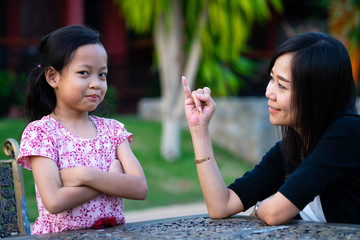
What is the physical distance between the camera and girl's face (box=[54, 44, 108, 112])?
188 cm

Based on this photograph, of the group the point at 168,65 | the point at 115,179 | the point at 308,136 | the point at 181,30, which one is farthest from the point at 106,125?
the point at 181,30

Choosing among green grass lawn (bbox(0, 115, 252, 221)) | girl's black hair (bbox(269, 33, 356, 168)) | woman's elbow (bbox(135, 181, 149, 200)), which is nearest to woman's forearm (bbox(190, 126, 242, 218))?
woman's elbow (bbox(135, 181, 149, 200))

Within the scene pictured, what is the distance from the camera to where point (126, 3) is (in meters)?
6.94

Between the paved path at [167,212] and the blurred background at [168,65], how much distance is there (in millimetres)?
252

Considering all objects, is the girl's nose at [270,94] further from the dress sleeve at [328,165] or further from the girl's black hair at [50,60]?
the girl's black hair at [50,60]

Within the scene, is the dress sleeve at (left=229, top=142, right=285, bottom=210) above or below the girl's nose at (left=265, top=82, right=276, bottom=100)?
below

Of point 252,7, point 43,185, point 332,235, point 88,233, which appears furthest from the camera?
point 252,7

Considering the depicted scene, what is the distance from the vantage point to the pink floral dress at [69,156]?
5.94 feet

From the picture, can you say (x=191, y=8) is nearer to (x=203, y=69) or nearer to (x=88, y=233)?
(x=203, y=69)

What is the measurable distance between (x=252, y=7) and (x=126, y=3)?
1.67m

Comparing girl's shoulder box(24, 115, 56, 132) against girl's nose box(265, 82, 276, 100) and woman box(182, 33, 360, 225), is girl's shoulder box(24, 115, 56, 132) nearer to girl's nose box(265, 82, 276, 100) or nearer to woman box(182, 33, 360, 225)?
woman box(182, 33, 360, 225)

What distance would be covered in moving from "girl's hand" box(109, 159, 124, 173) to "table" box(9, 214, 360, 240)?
0.22m

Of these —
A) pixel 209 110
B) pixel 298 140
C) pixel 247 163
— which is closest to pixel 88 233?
pixel 209 110

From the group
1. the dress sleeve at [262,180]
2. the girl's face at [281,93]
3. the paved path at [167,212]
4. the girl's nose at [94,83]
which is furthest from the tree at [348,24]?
the girl's nose at [94,83]
